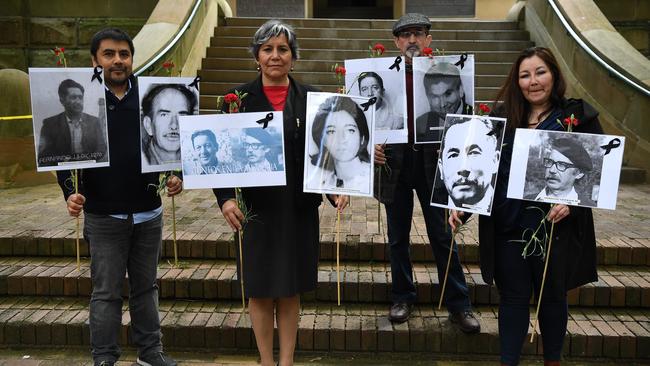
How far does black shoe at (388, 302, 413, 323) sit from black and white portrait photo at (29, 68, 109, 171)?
205cm

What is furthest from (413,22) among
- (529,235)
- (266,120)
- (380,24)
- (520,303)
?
(380,24)

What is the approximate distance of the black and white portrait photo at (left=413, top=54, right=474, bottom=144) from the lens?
3439 mm

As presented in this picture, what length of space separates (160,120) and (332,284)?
173cm

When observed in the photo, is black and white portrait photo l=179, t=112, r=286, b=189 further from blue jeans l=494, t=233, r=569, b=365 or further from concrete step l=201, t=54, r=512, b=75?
concrete step l=201, t=54, r=512, b=75

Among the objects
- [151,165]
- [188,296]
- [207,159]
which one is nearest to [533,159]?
[207,159]

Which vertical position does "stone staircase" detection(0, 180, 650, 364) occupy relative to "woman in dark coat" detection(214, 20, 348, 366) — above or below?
below

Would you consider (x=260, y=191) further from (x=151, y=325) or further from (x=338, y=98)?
(x=151, y=325)

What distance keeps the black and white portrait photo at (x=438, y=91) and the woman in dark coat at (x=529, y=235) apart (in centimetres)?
55

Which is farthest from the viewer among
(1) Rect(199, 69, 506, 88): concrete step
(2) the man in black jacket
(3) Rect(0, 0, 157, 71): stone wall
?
(3) Rect(0, 0, 157, 71): stone wall

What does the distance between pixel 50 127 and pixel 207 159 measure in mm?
851

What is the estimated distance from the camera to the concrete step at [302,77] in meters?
8.65

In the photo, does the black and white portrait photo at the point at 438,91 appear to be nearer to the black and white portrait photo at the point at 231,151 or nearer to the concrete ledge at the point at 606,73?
the black and white portrait photo at the point at 231,151

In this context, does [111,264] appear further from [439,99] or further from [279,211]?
[439,99]

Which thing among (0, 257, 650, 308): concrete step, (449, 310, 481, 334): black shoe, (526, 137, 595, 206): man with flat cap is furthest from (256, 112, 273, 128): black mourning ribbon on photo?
(449, 310, 481, 334): black shoe
